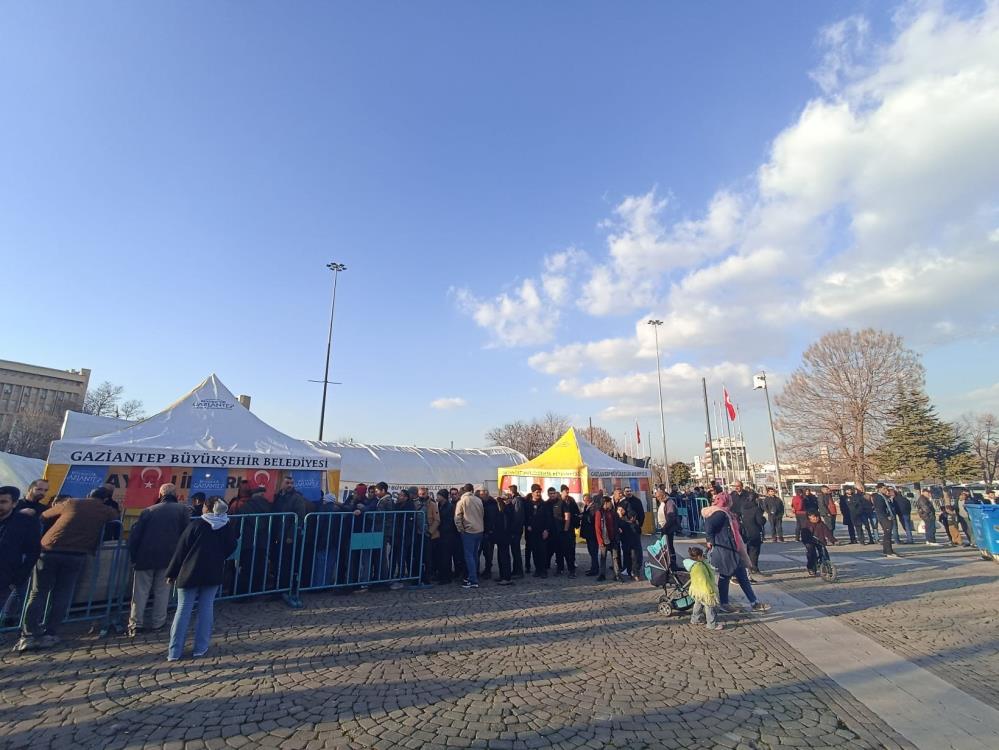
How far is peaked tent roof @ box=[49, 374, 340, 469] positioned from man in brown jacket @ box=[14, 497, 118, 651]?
12.6 ft

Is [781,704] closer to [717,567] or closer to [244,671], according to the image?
[717,567]

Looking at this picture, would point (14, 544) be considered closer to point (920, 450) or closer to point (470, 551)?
point (470, 551)

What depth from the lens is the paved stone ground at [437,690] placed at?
3.70 meters

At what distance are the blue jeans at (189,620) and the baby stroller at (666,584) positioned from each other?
19.6ft

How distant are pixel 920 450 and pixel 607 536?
1297 inches

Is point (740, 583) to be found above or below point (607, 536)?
below

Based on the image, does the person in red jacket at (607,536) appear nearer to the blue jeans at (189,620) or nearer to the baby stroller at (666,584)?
the baby stroller at (666,584)

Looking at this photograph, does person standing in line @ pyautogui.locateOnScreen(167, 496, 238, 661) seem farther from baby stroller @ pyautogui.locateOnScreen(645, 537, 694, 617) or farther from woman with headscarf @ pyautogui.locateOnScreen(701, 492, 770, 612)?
woman with headscarf @ pyautogui.locateOnScreen(701, 492, 770, 612)

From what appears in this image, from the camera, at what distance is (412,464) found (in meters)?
26.7

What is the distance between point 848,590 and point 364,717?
9065 mm

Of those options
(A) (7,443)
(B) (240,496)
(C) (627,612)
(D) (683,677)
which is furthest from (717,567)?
(A) (7,443)

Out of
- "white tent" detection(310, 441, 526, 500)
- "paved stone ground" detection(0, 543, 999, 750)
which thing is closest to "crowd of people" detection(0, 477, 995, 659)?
"paved stone ground" detection(0, 543, 999, 750)

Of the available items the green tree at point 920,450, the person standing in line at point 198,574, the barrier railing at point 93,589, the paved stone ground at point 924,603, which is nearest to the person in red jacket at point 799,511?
the paved stone ground at point 924,603

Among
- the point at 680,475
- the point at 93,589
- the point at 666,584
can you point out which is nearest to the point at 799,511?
the point at 666,584
